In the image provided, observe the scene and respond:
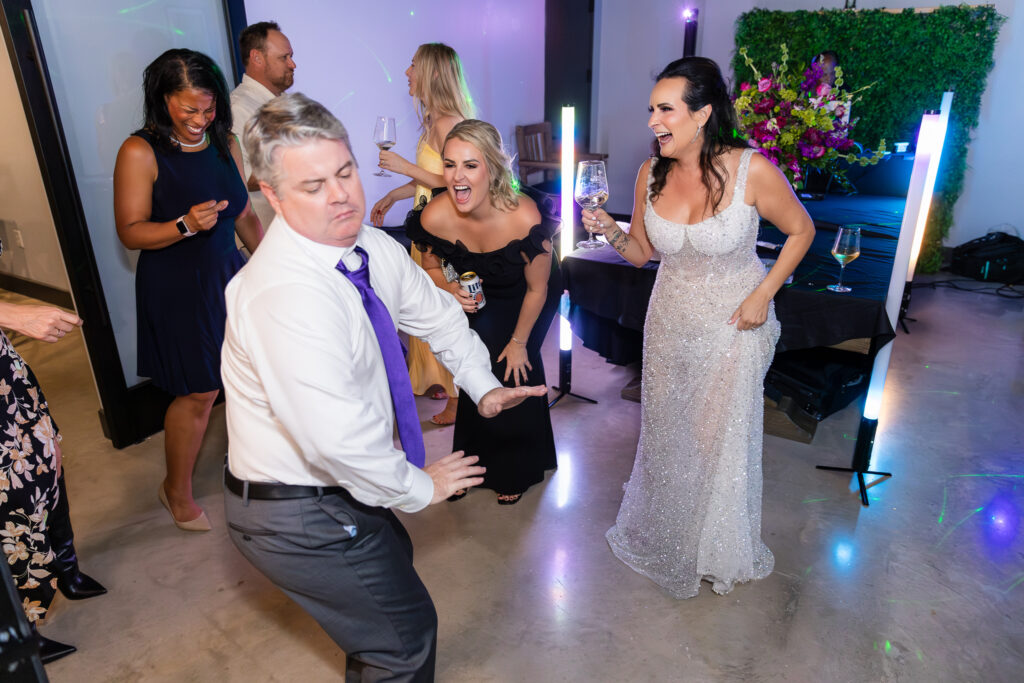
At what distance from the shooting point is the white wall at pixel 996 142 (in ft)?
18.0

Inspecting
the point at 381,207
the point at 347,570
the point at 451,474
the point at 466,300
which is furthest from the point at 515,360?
the point at 381,207

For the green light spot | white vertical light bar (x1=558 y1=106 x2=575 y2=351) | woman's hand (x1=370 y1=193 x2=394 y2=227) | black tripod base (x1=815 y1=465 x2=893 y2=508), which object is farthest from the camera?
woman's hand (x1=370 y1=193 x2=394 y2=227)

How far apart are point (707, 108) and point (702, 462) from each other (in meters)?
1.14

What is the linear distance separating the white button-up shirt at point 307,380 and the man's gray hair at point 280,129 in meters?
0.12

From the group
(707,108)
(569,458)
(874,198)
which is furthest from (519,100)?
(707,108)

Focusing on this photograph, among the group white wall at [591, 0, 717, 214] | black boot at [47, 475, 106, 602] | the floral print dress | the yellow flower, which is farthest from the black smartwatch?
white wall at [591, 0, 717, 214]

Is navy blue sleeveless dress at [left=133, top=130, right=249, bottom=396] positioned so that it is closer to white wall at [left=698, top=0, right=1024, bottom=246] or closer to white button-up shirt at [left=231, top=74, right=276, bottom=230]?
white button-up shirt at [left=231, top=74, right=276, bottom=230]

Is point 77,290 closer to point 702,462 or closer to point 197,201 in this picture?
point 197,201

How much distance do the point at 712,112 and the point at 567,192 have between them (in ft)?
4.07

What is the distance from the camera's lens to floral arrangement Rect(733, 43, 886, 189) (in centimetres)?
317

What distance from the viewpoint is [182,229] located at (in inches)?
95.3

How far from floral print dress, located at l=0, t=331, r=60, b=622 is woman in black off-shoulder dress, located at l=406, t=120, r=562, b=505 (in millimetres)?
1322

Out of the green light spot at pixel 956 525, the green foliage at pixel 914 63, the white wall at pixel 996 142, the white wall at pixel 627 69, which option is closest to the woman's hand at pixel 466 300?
the green light spot at pixel 956 525

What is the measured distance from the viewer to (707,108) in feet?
6.78
